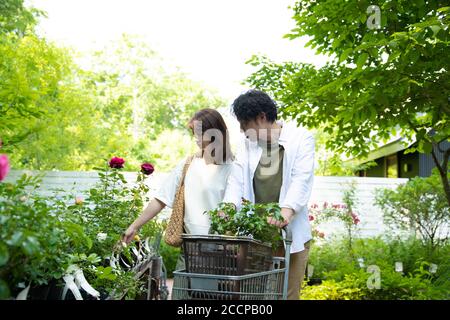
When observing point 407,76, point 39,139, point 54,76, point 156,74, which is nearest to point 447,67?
point 407,76

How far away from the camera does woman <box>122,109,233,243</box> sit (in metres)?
3.35

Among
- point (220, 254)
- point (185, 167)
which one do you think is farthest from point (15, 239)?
point (185, 167)

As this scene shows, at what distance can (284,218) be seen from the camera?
279cm

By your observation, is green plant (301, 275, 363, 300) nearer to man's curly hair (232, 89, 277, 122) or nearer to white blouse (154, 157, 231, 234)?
white blouse (154, 157, 231, 234)

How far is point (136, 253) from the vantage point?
3.94 metres

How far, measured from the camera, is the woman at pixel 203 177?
11.0 feet

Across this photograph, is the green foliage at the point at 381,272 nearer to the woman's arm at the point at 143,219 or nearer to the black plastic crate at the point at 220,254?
the woman's arm at the point at 143,219

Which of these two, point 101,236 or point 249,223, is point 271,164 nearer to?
point 249,223

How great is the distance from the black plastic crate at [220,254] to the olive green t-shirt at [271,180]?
2.35ft

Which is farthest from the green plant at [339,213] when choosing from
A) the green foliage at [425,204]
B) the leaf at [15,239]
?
the leaf at [15,239]

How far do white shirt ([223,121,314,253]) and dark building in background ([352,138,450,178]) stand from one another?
884 cm

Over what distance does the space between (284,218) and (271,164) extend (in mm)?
506

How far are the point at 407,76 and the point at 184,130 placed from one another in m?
24.4
